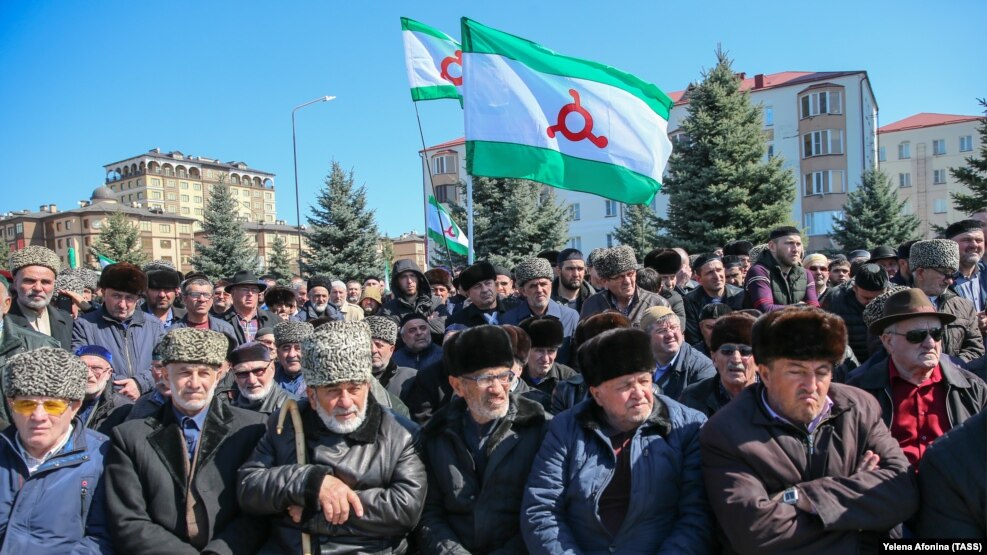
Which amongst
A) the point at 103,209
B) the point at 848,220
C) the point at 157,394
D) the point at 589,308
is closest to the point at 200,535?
the point at 157,394

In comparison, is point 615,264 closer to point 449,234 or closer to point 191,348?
point 191,348

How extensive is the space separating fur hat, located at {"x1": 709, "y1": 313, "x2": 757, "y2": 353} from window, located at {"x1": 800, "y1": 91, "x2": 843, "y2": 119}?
50150 millimetres

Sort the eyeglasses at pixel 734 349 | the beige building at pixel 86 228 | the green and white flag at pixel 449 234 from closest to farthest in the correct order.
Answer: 1. the eyeglasses at pixel 734 349
2. the green and white flag at pixel 449 234
3. the beige building at pixel 86 228

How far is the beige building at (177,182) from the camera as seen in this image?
111m

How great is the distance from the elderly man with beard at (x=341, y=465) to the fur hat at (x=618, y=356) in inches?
42.6

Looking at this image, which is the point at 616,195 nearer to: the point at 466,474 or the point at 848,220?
the point at 466,474

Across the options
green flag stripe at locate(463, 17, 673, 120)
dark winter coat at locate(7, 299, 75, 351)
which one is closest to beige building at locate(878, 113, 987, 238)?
green flag stripe at locate(463, 17, 673, 120)

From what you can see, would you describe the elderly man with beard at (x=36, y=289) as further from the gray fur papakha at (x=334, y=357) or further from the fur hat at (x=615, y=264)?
the fur hat at (x=615, y=264)

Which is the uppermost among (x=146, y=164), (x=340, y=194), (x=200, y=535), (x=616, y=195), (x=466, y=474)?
(x=146, y=164)

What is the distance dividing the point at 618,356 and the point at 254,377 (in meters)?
2.63

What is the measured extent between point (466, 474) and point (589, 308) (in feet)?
10.6

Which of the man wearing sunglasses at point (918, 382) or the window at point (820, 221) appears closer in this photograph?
the man wearing sunglasses at point (918, 382)

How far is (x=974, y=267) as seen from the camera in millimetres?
6262

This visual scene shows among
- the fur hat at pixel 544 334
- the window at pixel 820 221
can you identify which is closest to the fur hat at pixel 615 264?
the fur hat at pixel 544 334
